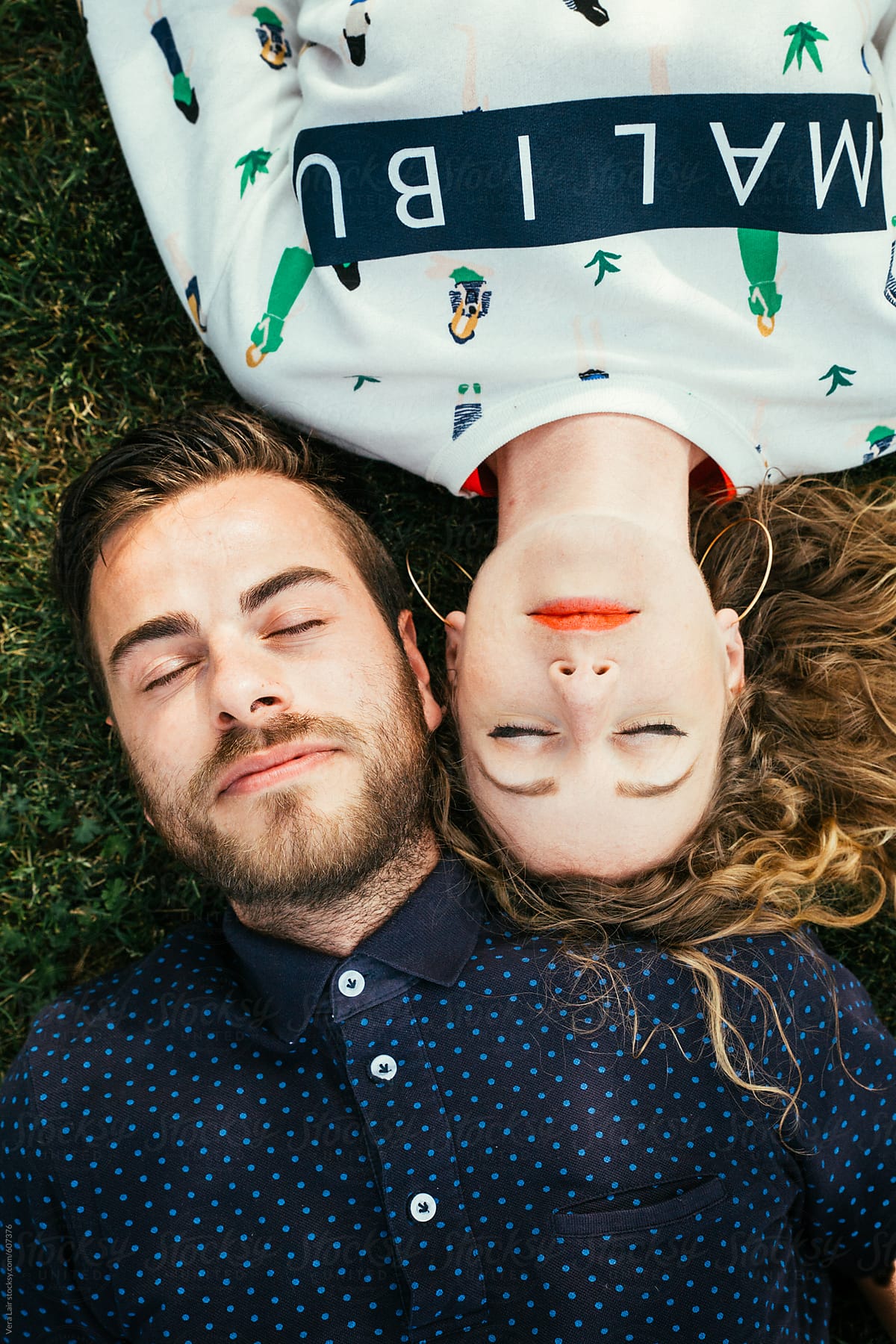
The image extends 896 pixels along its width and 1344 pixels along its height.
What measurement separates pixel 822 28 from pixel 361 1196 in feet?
10.9

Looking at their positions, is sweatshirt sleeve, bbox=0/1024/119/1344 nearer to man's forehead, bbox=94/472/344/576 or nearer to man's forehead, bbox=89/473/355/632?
man's forehead, bbox=89/473/355/632

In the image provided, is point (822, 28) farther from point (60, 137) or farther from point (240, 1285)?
point (240, 1285)

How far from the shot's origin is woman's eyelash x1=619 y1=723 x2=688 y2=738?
2596 millimetres

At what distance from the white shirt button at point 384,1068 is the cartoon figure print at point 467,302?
1975 millimetres

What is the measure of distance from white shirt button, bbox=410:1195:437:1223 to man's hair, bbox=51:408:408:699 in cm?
149

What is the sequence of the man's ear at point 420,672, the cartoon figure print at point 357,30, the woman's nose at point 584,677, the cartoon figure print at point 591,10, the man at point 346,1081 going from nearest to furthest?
the woman's nose at point 584,677, the man at point 346,1081, the cartoon figure print at point 591,10, the cartoon figure print at point 357,30, the man's ear at point 420,672

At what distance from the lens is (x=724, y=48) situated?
272cm

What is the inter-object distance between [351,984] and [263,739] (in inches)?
27.7

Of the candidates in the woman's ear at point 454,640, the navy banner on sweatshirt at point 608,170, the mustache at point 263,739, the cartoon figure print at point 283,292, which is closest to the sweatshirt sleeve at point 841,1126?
the woman's ear at point 454,640

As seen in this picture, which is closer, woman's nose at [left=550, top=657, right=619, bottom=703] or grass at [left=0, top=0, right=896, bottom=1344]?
woman's nose at [left=550, top=657, right=619, bottom=703]

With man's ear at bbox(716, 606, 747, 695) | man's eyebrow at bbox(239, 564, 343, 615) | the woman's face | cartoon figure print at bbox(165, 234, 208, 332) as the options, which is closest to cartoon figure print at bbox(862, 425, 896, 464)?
man's ear at bbox(716, 606, 747, 695)

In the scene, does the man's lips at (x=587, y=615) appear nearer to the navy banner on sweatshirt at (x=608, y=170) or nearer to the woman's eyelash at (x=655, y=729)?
the woman's eyelash at (x=655, y=729)

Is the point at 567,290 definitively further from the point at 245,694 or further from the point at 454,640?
the point at 245,694

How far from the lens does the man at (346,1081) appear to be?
2596 millimetres
